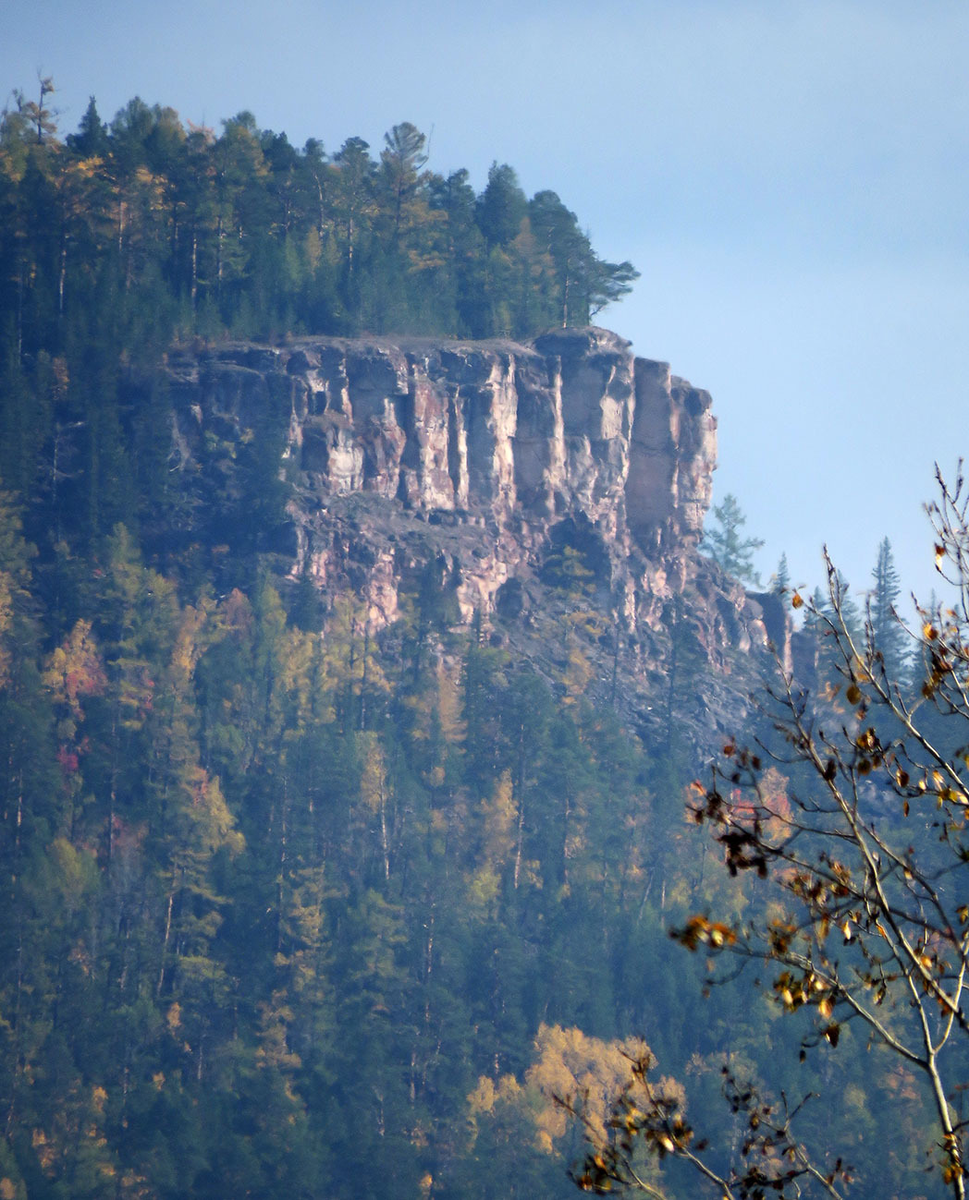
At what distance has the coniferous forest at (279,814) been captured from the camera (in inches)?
1822

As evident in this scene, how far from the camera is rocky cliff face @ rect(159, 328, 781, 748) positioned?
69.1m

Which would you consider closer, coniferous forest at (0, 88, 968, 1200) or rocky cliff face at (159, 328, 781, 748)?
coniferous forest at (0, 88, 968, 1200)

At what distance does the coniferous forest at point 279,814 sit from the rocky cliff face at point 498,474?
1832 millimetres

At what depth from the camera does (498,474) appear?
73438mm

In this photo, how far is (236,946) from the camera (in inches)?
2088

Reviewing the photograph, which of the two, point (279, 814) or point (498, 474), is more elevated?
point (498, 474)

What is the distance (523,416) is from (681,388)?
31.3ft

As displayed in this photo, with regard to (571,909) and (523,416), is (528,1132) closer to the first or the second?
(571,909)

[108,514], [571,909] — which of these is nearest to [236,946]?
[571,909]

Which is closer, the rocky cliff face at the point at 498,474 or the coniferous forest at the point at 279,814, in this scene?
the coniferous forest at the point at 279,814

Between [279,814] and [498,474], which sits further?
[498,474]

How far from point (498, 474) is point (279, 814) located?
24.5 m

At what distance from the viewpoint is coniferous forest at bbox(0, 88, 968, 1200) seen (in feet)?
152

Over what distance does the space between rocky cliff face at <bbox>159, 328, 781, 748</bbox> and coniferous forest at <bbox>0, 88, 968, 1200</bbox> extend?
1832 mm
